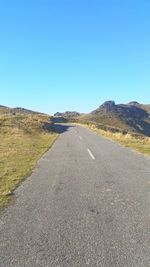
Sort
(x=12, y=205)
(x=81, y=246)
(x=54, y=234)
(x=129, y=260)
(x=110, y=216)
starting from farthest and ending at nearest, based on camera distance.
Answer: (x=12, y=205)
(x=110, y=216)
(x=54, y=234)
(x=81, y=246)
(x=129, y=260)

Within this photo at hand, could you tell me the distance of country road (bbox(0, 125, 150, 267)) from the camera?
5352mm

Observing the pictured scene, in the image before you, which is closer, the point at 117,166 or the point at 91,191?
the point at 91,191

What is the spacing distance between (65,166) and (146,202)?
676 centimetres

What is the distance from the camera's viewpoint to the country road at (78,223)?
211 inches

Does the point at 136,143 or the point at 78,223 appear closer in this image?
the point at 78,223

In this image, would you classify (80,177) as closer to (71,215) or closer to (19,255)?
(71,215)

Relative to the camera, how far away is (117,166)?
1504 cm

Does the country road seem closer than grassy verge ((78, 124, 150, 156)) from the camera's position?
Yes

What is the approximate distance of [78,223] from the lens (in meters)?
7.00

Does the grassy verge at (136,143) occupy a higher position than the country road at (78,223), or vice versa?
the country road at (78,223)

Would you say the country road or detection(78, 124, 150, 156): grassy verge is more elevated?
the country road

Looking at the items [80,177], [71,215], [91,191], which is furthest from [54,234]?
[80,177]

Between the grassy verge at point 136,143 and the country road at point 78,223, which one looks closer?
the country road at point 78,223

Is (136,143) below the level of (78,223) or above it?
below
